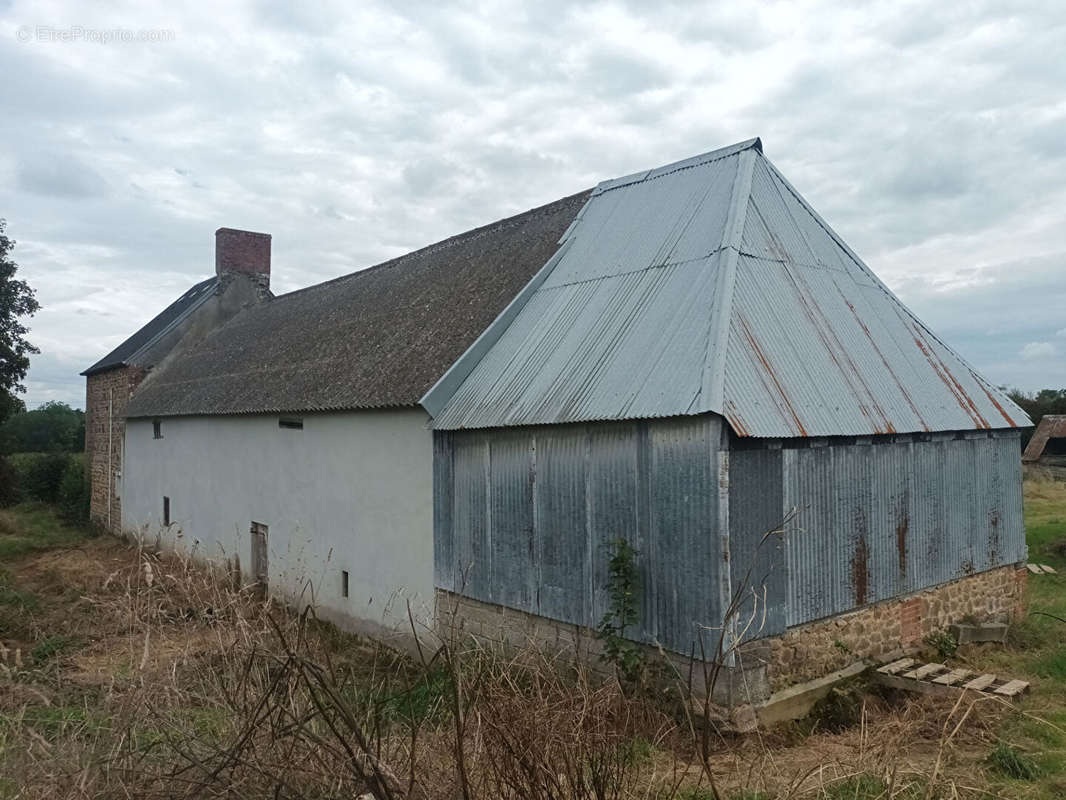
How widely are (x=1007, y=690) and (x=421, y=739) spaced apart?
6246mm

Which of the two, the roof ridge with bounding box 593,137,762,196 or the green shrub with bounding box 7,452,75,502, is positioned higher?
the roof ridge with bounding box 593,137,762,196

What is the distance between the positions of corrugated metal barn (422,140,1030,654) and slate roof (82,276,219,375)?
15.8 metres

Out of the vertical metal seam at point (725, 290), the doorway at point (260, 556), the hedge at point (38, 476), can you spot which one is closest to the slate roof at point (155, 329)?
the hedge at point (38, 476)

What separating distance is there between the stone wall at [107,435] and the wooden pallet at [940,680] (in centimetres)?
Result: 2104

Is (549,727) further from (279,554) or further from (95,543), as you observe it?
(95,543)

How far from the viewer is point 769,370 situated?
8258mm

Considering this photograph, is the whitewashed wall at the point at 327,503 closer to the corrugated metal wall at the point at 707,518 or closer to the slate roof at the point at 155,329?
the corrugated metal wall at the point at 707,518

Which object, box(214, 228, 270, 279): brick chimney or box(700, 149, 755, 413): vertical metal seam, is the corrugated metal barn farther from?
box(214, 228, 270, 279): brick chimney

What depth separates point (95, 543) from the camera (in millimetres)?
22484

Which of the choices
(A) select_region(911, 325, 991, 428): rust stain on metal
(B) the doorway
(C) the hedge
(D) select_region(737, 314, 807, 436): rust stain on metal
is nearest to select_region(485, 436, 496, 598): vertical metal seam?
(D) select_region(737, 314, 807, 436): rust stain on metal

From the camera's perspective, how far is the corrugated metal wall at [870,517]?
307 inches

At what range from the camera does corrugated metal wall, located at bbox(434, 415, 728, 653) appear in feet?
24.9

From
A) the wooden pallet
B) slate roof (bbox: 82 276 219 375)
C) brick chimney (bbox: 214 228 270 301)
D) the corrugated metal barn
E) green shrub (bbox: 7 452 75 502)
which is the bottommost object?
the wooden pallet

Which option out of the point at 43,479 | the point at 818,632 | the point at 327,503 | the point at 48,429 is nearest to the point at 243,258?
the point at 43,479
